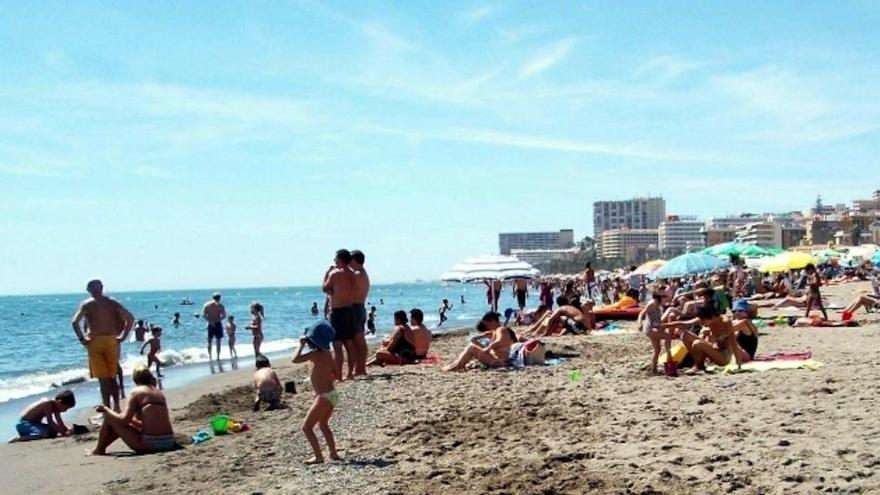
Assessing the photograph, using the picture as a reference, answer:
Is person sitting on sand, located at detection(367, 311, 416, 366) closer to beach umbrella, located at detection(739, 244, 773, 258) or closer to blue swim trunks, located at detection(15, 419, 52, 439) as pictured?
blue swim trunks, located at detection(15, 419, 52, 439)

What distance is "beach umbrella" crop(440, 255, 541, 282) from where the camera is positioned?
852 inches

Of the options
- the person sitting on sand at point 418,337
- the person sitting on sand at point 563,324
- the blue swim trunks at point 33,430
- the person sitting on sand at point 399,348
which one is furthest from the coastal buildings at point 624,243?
the blue swim trunks at point 33,430

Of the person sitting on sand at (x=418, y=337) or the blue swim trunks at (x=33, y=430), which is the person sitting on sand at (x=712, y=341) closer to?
the person sitting on sand at (x=418, y=337)

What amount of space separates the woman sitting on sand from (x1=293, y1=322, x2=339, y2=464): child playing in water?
1897mm

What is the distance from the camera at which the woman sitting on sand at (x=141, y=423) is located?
7.66 metres

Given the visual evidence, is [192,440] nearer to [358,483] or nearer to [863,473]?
[358,483]

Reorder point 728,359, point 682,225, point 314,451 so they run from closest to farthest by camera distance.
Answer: point 314,451, point 728,359, point 682,225

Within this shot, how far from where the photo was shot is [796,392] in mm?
7434

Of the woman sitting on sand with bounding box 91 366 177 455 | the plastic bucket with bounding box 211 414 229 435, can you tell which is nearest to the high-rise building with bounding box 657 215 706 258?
the plastic bucket with bounding box 211 414 229 435

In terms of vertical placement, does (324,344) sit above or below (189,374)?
above

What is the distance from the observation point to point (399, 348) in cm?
1341

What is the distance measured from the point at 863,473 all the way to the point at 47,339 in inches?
1430

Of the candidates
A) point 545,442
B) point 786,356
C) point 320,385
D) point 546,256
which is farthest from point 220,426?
point 546,256

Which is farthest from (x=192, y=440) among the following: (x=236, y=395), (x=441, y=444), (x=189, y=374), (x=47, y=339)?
(x=47, y=339)
